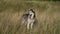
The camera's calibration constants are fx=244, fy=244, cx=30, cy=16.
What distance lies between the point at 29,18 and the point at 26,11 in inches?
2.3

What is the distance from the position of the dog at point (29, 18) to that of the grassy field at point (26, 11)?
0.03 metres

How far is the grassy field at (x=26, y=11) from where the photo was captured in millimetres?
1799

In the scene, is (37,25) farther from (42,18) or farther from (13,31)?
(13,31)

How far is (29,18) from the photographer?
5.96ft

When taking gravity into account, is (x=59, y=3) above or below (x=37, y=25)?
above

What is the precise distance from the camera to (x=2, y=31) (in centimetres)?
180

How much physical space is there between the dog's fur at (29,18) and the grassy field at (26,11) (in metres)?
0.03

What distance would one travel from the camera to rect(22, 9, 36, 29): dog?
5.92ft

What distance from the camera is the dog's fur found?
5.93ft

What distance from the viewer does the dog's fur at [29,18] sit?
5.93 ft

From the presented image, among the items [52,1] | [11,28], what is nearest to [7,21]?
[11,28]

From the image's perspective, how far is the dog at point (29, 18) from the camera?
181 cm

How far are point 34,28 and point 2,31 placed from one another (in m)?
0.24

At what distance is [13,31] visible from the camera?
1.80 m
